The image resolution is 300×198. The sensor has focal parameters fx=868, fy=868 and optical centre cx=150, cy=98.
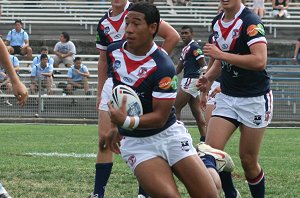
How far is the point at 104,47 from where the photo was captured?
977cm

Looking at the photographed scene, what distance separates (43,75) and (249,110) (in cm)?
1616

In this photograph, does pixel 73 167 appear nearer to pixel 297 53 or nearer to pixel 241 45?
pixel 241 45

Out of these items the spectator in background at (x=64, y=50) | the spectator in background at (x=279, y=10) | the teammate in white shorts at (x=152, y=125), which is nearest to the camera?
the teammate in white shorts at (x=152, y=125)

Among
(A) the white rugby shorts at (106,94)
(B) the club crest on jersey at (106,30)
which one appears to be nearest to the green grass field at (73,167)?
(A) the white rugby shorts at (106,94)

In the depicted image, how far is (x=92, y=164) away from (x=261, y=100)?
4302mm

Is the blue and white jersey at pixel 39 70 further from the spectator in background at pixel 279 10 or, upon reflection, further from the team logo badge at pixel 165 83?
the team logo badge at pixel 165 83

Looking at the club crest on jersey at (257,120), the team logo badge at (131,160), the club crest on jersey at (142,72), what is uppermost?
the club crest on jersey at (142,72)

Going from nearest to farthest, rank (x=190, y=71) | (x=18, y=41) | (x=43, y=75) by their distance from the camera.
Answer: (x=190, y=71) → (x=43, y=75) → (x=18, y=41)

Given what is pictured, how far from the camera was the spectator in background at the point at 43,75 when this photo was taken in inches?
964

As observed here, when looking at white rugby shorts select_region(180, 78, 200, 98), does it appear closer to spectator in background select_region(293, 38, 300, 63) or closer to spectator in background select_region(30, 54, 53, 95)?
spectator in background select_region(30, 54, 53, 95)

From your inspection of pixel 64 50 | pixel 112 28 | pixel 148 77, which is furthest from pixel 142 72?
pixel 64 50

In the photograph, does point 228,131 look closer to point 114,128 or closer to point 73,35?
point 114,128

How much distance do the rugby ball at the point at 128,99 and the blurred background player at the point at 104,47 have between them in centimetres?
227

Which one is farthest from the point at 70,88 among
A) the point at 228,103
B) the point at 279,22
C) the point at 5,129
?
the point at 228,103
